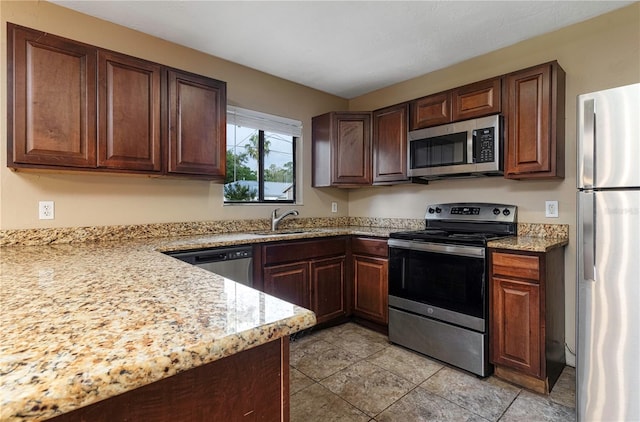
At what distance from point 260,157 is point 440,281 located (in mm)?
2048

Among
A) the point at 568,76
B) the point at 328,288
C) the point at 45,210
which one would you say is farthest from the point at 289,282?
the point at 568,76

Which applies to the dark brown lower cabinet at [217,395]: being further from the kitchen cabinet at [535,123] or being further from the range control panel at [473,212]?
the range control panel at [473,212]

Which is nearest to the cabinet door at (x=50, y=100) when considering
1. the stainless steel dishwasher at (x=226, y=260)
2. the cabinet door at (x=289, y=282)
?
the stainless steel dishwasher at (x=226, y=260)

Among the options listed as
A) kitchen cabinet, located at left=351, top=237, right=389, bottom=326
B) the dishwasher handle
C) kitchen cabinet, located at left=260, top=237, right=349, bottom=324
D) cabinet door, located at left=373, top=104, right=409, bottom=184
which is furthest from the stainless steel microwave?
the dishwasher handle

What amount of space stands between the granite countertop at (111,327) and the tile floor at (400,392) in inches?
49.7

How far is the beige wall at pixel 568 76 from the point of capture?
2156 mm

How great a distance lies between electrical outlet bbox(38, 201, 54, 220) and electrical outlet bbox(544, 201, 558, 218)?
346 cm

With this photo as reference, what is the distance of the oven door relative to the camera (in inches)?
86.1

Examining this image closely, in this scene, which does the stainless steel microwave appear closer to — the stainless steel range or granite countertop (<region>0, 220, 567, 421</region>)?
the stainless steel range

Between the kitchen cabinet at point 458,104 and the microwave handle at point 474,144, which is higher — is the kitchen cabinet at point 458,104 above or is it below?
above

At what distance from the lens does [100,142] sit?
2025 mm

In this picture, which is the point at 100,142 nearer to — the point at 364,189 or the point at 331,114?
the point at 331,114

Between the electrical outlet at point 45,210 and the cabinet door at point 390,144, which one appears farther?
the cabinet door at point 390,144

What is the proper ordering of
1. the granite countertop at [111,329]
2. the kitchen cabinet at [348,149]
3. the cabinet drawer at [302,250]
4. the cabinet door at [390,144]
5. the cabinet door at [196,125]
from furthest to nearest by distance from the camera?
the kitchen cabinet at [348,149] < the cabinet door at [390,144] < the cabinet drawer at [302,250] < the cabinet door at [196,125] < the granite countertop at [111,329]
